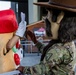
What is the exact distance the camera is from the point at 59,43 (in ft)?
3.02

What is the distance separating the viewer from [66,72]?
92 centimetres

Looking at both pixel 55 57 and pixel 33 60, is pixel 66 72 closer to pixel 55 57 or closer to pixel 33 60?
pixel 55 57

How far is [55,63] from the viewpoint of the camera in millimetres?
884

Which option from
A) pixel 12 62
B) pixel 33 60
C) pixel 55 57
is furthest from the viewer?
pixel 33 60

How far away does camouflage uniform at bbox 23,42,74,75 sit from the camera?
Answer: 875 mm

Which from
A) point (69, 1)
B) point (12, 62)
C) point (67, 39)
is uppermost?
point (69, 1)

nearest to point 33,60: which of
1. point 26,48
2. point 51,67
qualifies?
point 26,48

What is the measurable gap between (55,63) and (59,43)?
8 centimetres

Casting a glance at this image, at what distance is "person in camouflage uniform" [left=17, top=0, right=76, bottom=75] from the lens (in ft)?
2.88

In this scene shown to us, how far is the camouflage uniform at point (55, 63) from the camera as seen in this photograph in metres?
0.88

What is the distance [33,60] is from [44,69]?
0.80 m

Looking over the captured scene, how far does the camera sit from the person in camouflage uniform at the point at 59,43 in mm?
877

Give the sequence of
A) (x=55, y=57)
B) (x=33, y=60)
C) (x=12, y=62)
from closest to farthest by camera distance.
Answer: (x=55, y=57) < (x=12, y=62) < (x=33, y=60)

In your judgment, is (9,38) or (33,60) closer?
(9,38)
